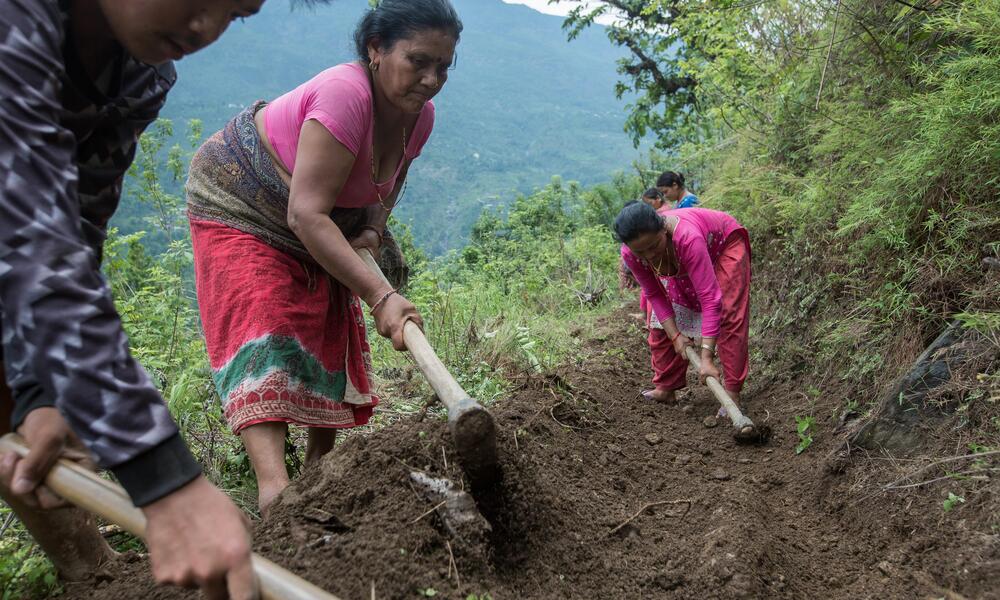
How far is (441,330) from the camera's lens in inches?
181

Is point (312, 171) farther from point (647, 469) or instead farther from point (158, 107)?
point (647, 469)

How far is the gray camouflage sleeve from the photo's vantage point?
96cm

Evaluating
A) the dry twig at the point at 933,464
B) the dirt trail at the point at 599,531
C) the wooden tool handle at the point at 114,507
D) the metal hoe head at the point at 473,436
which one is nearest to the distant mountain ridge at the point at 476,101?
the dirt trail at the point at 599,531

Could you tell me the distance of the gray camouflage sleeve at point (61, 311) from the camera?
3.15 feet

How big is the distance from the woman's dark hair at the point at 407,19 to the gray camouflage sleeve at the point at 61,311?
55.5 inches

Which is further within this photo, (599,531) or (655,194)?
(655,194)

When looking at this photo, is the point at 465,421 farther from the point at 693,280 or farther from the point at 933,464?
the point at 693,280

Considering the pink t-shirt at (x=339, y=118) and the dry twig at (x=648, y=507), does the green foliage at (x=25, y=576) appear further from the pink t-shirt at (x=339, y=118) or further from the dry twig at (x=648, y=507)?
the dry twig at (x=648, y=507)

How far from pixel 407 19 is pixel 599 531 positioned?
1.96 meters

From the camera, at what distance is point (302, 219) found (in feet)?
7.18

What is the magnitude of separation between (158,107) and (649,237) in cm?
286

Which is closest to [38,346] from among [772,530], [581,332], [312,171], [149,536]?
[149,536]

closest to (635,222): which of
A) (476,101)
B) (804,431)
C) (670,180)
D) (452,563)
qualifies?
(804,431)

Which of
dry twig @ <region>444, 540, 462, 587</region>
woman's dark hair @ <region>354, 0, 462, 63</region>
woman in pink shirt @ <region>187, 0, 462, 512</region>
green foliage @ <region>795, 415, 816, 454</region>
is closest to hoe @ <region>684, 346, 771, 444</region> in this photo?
green foliage @ <region>795, 415, 816, 454</region>
